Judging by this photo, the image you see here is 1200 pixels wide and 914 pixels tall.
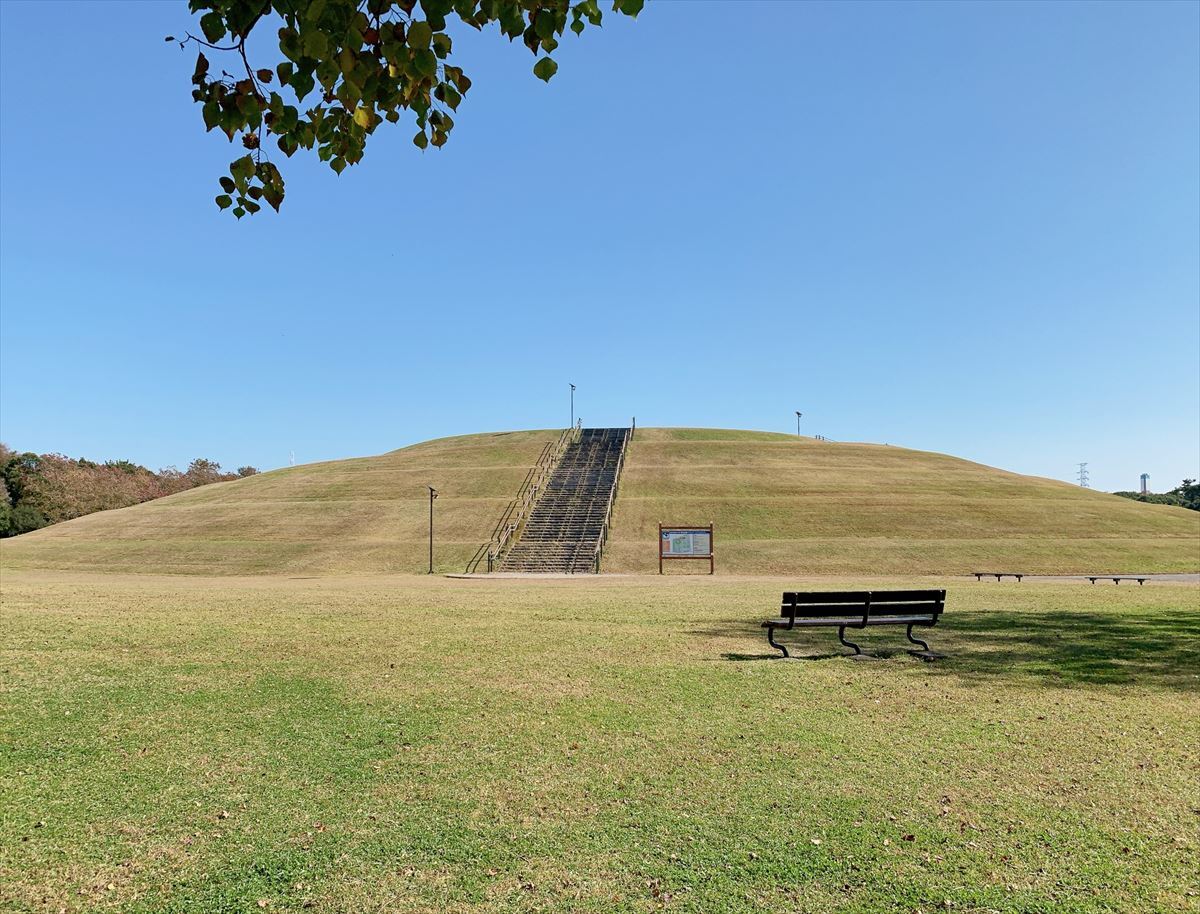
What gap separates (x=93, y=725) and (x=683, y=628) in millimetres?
10003

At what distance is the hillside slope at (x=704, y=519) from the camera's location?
141 feet

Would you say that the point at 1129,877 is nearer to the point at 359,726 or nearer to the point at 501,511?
the point at 359,726

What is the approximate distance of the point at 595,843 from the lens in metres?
4.90

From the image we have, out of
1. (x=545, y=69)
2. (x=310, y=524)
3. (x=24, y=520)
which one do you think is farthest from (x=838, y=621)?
(x=24, y=520)

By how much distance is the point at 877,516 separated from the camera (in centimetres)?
5150

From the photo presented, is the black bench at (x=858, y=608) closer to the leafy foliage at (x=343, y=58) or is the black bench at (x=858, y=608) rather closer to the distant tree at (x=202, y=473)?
the leafy foliage at (x=343, y=58)

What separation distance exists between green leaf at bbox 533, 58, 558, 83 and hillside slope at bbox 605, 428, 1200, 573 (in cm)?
3802

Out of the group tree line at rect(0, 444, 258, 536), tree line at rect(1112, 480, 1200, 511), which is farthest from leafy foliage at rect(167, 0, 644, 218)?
tree line at rect(1112, 480, 1200, 511)

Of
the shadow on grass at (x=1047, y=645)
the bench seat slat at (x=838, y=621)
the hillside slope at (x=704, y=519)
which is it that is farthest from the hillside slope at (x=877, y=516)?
the bench seat slat at (x=838, y=621)

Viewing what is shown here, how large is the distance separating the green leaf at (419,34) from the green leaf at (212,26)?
1.27 meters

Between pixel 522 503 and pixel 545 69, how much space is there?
52.7 m

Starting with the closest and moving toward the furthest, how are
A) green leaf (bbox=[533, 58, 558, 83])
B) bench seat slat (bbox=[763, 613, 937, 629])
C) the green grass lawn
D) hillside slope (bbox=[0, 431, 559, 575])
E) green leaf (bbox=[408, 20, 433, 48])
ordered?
green leaf (bbox=[408, 20, 433, 48]) → the green grass lawn → green leaf (bbox=[533, 58, 558, 83]) → bench seat slat (bbox=[763, 613, 937, 629]) → hillside slope (bbox=[0, 431, 559, 575])

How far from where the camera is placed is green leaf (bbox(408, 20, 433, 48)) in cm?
411

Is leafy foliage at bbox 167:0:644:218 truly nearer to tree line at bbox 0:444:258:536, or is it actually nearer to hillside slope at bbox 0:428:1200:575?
hillside slope at bbox 0:428:1200:575
